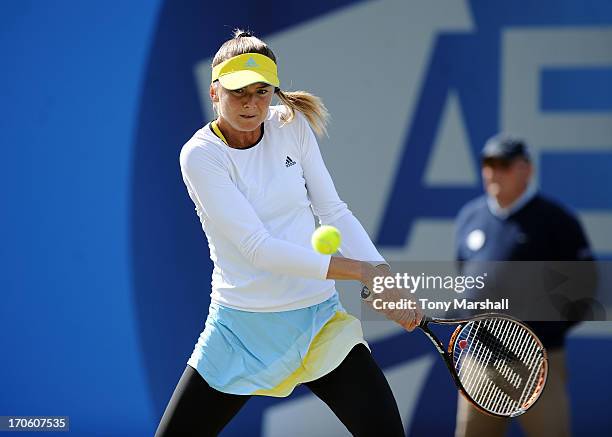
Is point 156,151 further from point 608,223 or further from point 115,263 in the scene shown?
point 608,223

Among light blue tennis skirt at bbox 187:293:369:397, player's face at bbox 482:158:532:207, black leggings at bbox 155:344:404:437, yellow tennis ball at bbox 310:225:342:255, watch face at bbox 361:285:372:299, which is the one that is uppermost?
player's face at bbox 482:158:532:207

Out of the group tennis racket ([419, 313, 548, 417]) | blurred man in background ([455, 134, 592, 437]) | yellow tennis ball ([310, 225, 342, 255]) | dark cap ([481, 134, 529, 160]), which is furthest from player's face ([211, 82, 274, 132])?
dark cap ([481, 134, 529, 160])

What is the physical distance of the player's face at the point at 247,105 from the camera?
3.09 m

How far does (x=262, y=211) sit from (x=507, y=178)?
1.52 m

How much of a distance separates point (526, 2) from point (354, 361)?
2.22m

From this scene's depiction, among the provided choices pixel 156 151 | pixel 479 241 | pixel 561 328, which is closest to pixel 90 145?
pixel 156 151

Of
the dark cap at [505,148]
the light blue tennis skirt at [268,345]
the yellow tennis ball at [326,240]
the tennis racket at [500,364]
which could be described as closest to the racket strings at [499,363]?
the tennis racket at [500,364]

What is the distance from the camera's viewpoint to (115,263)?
492 cm

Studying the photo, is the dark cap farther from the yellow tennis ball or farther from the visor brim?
the yellow tennis ball

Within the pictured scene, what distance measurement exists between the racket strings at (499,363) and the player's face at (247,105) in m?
0.93

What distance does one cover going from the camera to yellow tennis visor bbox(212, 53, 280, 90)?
10.0 ft

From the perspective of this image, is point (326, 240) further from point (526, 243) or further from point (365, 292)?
point (526, 243)

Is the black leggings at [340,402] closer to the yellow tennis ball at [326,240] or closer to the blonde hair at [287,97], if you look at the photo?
the yellow tennis ball at [326,240]

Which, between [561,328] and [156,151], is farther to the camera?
[156,151]
